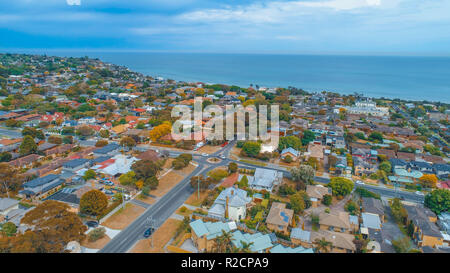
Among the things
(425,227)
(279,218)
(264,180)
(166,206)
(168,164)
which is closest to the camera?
(425,227)

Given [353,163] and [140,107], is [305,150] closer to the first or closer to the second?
[353,163]

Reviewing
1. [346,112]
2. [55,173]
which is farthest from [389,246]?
[346,112]

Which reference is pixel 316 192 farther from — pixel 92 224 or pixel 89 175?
pixel 89 175

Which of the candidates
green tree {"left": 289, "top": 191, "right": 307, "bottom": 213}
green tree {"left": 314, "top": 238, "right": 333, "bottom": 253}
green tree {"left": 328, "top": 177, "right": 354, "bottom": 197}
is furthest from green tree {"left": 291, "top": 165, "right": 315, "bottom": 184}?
green tree {"left": 314, "top": 238, "right": 333, "bottom": 253}

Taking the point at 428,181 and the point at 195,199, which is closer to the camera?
the point at 195,199

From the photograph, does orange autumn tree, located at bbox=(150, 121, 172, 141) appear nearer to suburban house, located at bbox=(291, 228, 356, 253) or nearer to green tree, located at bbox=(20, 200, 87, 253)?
green tree, located at bbox=(20, 200, 87, 253)

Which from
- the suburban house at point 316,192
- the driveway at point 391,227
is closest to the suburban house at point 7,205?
the suburban house at point 316,192

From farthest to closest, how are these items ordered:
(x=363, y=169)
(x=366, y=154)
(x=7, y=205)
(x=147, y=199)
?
(x=366, y=154), (x=363, y=169), (x=147, y=199), (x=7, y=205)

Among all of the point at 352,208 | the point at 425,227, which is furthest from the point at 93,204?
the point at 425,227
